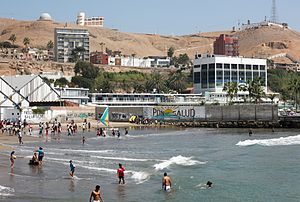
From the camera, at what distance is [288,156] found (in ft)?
136

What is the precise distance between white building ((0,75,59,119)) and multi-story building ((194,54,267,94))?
53204mm

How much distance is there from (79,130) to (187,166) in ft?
142

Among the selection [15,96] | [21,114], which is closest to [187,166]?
[21,114]

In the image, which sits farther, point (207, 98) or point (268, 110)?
point (207, 98)

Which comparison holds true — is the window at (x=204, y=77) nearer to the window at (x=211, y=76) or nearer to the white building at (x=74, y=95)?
the window at (x=211, y=76)

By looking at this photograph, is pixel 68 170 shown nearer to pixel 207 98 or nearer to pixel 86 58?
pixel 207 98

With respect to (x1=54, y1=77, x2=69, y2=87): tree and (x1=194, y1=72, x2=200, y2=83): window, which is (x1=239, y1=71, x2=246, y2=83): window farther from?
(x1=54, y1=77, x2=69, y2=87): tree

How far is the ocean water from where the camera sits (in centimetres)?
2520

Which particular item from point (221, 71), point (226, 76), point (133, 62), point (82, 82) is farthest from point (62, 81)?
point (133, 62)

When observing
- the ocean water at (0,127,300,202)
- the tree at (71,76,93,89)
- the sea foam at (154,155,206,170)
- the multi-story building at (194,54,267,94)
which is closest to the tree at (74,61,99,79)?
the tree at (71,76,93,89)

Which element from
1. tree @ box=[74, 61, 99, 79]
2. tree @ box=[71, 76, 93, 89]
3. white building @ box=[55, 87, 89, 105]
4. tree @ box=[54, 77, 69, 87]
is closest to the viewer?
white building @ box=[55, 87, 89, 105]

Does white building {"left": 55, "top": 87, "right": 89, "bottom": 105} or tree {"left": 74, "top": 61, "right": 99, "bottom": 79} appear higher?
tree {"left": 74, "top": 61, "right": 99, "bottom": 79}

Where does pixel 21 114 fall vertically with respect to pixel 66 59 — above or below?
below

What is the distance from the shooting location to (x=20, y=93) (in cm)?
8612
